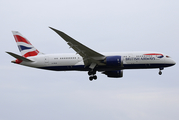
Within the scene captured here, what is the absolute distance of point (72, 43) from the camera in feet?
122

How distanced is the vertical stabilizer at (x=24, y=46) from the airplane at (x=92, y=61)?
1.51m

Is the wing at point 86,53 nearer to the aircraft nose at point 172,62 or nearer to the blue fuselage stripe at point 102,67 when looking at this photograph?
the blue fuselage stripe at point 102,67

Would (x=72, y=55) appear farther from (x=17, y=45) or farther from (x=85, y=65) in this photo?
(x=17, y=45)

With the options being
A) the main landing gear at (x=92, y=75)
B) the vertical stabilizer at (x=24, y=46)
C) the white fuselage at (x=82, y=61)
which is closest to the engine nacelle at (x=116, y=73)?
the main landing gear at (x=92, y=75)

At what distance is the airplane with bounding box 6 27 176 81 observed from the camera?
39125mm

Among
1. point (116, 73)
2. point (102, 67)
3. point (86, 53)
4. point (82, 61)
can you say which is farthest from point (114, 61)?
point (116, 73)

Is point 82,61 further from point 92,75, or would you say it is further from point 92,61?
point 92,75

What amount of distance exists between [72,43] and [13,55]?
29.9ft

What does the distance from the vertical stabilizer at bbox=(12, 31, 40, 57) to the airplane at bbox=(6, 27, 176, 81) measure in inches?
59.3

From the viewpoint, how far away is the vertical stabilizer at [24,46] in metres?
45.1

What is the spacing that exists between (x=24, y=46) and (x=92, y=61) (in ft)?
40.1

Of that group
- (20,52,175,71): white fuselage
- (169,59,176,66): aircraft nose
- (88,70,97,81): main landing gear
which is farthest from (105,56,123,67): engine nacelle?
(169,59,176,66): aircraft nose

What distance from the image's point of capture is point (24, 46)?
45938 mm

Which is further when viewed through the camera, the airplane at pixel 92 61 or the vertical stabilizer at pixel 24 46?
the vertical stabilizer at pixel 24 46
